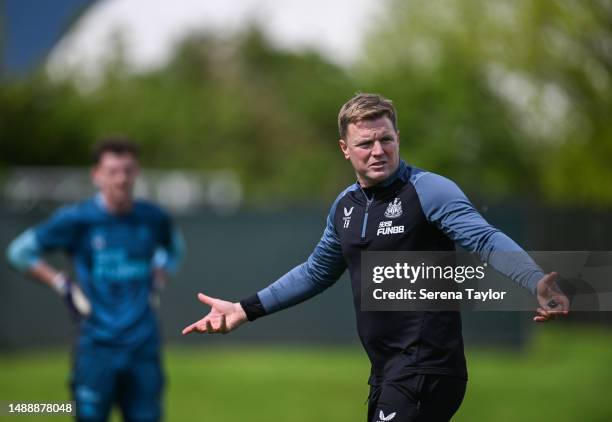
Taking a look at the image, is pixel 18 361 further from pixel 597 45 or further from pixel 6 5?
pixel 597 45

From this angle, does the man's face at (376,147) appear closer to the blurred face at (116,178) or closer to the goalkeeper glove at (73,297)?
the blurred face at (116,178)

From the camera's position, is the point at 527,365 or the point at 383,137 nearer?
the point at 383,137

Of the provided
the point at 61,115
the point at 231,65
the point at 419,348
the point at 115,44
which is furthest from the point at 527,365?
the point at 231,65

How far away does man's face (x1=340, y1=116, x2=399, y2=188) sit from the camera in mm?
4871

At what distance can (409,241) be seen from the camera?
15.9 feet

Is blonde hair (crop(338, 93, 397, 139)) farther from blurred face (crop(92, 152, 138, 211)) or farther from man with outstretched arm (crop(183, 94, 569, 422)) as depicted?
blurred face (crop(92, 152, 138, 211))

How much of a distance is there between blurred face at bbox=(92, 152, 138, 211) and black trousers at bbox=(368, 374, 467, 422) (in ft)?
12.2

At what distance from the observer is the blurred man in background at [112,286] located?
25.3ft

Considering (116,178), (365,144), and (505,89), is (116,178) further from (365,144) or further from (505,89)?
(505,89)

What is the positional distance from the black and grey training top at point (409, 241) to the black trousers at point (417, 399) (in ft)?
0.14

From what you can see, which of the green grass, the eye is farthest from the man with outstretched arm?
the green grass

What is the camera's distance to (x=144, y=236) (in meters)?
8.16

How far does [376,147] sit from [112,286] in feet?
12.2

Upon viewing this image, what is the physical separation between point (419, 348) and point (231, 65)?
1834 inches
